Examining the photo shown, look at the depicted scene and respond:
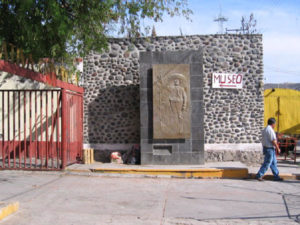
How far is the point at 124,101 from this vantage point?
13570 millimetres

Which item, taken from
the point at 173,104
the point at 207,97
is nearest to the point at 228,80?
the point at 207,97

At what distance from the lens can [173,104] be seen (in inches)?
483

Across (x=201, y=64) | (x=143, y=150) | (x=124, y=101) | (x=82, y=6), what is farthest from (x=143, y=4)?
(x=143, y=150)

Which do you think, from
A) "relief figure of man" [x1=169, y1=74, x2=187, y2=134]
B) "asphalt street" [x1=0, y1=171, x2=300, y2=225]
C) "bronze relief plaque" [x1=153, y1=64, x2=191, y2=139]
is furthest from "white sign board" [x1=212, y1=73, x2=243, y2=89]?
"asphalt street" [x1=0, y1=171, x2=300, y2=225]

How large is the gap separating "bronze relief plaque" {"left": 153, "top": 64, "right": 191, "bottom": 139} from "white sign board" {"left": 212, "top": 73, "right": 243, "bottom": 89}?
1.58 meters

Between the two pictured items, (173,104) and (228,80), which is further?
(228,80)

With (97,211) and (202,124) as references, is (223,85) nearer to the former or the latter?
(202,124)

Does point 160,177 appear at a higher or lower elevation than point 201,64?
lower

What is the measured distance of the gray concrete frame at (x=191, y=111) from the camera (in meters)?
12.3

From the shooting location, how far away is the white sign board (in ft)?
43.9

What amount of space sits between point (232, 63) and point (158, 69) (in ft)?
9.93

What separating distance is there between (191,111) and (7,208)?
24.6 feet

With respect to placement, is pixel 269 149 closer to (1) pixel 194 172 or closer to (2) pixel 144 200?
(1) pixel 194 172

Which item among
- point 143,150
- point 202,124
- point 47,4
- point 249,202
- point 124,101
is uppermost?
point 47,4
